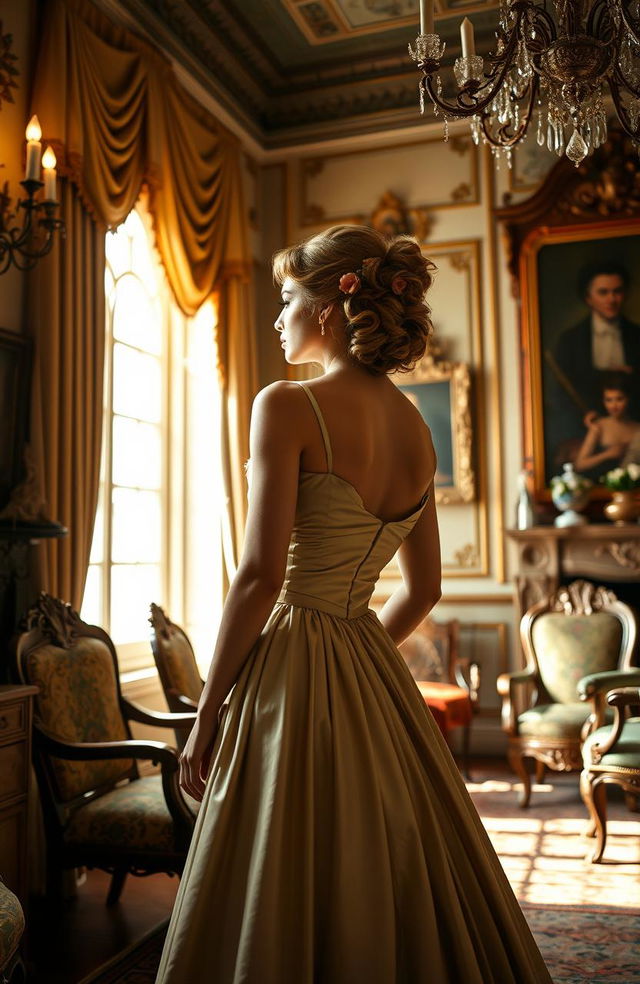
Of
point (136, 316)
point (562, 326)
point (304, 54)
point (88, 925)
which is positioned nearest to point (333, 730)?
point (88, 925)

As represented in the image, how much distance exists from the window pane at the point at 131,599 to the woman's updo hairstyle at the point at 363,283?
3.00m

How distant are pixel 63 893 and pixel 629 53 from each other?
3254 mm

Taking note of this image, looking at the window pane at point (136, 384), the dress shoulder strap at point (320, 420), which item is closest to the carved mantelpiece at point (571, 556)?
the window pane at point (136, 384)

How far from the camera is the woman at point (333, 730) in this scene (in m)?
1.28

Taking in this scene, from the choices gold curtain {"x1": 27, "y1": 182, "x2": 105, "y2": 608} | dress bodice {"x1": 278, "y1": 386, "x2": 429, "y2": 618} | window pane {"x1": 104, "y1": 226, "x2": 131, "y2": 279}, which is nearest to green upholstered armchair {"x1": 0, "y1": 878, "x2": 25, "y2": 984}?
dress bodice {"x1": 278, "y1": 386, "x2": 429, "y2": 618}

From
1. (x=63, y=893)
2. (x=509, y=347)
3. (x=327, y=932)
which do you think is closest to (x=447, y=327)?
(x=509, y=347)

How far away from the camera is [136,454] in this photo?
469 centimetres

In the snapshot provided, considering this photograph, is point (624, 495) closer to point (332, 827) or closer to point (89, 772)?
point (89, 772)

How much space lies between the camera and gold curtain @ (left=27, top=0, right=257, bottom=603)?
3473 mm

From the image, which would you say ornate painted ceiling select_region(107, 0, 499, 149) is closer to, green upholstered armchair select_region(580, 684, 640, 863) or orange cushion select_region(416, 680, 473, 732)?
orange cushion select_region(416, 680, 473, 732)

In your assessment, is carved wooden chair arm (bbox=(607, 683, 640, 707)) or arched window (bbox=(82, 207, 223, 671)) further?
arched window (bbox=(82, 207, 223, 671))

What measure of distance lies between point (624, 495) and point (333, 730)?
3907 millimetres

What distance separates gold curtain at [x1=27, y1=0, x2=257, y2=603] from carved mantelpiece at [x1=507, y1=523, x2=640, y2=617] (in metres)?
1.62

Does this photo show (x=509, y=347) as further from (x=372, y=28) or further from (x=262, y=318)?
(x=372, y=28)
